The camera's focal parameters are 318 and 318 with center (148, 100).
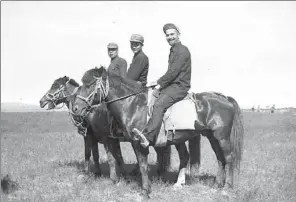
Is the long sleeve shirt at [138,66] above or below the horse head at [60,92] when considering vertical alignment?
above

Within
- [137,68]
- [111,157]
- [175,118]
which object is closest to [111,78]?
[137,68]

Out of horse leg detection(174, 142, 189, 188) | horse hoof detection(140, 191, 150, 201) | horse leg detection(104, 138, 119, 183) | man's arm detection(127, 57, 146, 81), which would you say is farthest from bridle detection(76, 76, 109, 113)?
horse leg detection(174, 142, 189, 188)

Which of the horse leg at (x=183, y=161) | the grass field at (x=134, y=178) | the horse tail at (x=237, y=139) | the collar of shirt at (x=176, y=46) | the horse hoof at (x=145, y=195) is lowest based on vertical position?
the grass field at (x=134, y=178)

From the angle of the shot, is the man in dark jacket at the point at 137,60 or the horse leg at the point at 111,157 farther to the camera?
the horse leg at the point at 111,157

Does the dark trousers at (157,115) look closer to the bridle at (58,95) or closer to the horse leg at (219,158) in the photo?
the horse leg at (219,158)

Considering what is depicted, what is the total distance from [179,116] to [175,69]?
1.05m

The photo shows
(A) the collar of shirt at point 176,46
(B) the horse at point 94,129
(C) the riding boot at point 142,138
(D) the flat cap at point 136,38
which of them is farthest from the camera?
(B) the horse at point 94,129

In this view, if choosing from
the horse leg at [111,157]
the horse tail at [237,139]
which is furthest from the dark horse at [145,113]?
the horse leg at [111,157]

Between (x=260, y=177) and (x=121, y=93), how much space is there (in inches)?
178

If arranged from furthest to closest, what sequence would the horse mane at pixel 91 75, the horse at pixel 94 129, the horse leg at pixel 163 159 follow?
the horse leg at pixel 163 159
the horse at pixel 94 129
the horse mane at pixel 91 75

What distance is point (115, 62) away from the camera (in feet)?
28.2

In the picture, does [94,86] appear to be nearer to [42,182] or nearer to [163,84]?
[163,84]

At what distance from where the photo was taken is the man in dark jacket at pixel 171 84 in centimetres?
671

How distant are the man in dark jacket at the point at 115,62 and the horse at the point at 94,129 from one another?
3.47 feet
